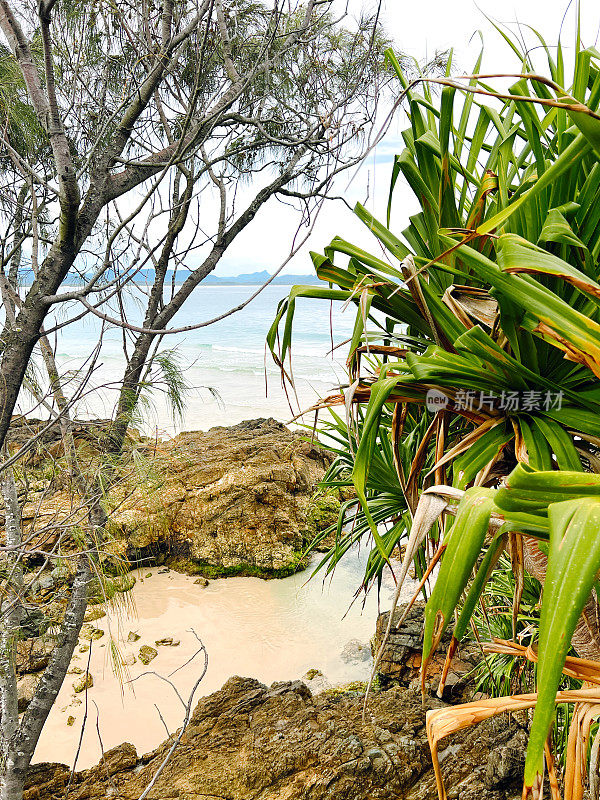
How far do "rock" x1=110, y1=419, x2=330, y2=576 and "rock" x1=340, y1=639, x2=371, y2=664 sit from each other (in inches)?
35.0

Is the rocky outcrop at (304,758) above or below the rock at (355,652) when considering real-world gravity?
above

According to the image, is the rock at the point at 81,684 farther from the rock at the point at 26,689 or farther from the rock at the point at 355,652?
the rock at the point at 355,652

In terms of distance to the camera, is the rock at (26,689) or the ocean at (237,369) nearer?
the rock at (26,689)

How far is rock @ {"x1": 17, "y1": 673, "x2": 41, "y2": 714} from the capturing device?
256cm

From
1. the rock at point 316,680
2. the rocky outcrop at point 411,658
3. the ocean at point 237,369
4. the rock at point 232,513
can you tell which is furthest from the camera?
the ocean at point 237,369

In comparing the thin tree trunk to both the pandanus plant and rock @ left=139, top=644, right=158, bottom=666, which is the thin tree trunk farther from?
rock @ left=139, top=644, right=158, bottom=666

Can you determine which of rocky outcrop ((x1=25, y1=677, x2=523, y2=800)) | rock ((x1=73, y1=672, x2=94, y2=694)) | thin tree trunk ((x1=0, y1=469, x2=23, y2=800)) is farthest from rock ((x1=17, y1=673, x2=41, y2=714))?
thin tree trunk ((x1=0, y1=469, x2=23, y2=800))

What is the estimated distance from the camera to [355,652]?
317 centimetres

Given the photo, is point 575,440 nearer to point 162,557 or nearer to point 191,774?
point 191,774

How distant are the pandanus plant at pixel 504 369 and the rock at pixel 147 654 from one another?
84.1 inches

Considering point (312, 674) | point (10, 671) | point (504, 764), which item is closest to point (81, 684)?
point (312, 674)

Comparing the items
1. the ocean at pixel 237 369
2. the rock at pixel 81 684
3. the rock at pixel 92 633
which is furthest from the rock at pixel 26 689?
the ocean at pixel 237 369

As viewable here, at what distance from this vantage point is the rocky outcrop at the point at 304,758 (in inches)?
58.2

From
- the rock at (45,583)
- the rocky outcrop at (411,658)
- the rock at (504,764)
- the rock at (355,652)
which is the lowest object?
the rock at (355,652)
